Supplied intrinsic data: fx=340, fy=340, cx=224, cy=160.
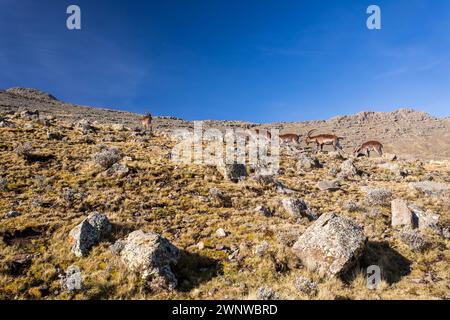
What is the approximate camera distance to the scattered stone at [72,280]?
864cm

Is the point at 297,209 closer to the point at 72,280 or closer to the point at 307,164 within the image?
the point at 72,280

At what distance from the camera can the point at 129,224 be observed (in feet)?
40.7

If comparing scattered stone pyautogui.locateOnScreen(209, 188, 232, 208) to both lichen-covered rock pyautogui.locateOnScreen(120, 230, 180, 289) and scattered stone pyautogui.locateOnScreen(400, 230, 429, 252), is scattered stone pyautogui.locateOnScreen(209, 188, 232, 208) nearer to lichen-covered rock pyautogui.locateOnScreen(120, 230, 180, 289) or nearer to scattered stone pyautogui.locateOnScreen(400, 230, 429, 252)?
lichen-covered rock pyautogui.locateOnScreen(120, 230, 180, 289)

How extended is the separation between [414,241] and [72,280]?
11156 mm

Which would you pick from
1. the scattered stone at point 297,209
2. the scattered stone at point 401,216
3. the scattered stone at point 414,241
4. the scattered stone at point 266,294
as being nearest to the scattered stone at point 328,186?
the scattered stone at point 297,209

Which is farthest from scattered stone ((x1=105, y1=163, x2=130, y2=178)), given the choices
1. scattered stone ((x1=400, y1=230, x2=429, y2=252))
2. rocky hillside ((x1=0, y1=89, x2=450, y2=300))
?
scattered stone ((x1=400, y1=230, x2=429, y2=252))

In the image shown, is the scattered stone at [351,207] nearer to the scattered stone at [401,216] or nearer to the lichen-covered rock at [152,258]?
the scattered stone at [401,216]

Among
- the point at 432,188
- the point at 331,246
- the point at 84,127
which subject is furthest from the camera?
the point at 84,127

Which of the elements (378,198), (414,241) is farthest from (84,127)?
(414,241)

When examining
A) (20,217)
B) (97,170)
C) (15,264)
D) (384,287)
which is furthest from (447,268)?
(97,170)

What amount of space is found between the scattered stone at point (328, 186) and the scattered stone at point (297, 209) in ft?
15.1

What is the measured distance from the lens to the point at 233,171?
65.7ft

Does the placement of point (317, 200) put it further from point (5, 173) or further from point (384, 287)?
point (5, 173)
